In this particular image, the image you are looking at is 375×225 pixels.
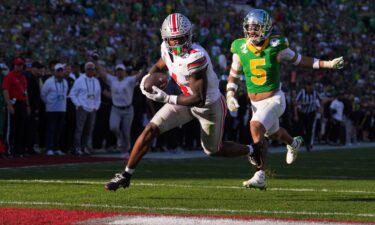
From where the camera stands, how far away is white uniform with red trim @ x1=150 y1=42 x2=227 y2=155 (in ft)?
30.6

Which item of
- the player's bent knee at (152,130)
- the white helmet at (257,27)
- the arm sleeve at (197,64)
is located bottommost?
the player's bent knee at (152,130)

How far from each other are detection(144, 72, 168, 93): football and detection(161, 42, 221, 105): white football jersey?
13 cm

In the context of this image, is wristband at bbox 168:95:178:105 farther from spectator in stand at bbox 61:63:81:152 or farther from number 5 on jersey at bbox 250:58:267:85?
spectator in stand at bbox 61:63:81:152

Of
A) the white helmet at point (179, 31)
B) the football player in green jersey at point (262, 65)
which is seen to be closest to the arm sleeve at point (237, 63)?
the football player in green jersey at point (262, 65)

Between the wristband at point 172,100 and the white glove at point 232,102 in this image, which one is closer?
the wristband at point 172,100

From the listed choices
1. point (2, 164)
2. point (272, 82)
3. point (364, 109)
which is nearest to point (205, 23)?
point (364, 109)

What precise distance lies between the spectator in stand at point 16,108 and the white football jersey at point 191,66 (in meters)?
7.50

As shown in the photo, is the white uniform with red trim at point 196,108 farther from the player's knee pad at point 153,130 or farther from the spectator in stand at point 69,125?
the spectator in stand at point 69,125

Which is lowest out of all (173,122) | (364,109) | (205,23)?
(364,109)

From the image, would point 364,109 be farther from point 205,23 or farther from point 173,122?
point 173,122

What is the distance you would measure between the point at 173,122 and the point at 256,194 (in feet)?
3.76

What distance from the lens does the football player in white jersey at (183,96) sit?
9273 mm

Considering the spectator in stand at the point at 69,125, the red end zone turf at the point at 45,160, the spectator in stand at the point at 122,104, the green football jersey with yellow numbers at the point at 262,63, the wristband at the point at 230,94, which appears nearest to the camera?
the green football jersey with yellow numbers at the point at 262,63

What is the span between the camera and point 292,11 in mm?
38344
